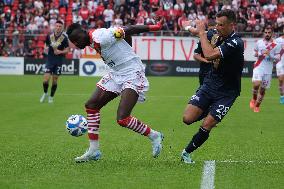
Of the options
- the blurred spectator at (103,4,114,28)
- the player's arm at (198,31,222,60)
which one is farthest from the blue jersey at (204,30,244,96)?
the blurred spectator at (103,4,114,28)

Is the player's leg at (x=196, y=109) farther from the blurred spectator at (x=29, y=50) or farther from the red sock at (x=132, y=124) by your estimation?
the blurred spectator at (x=29, y=50)

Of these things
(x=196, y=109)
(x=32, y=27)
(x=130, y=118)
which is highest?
(x=196, y=109)

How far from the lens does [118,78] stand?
1090cm

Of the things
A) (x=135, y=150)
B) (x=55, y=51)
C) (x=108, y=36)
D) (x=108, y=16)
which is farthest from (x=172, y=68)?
(x=108, y=36)

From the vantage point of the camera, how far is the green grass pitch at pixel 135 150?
9102 millimetres

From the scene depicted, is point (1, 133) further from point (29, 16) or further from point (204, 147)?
point (29, 16)

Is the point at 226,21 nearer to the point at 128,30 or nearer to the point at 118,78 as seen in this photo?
the point at 128,30

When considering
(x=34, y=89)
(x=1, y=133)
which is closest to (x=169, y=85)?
(x=34, y=89)

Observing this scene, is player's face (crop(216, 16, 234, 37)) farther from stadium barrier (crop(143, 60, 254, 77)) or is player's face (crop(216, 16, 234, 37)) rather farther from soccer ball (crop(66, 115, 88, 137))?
stadium barrier (crop(143, 60, 254, 77))

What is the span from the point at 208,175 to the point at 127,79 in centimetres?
212

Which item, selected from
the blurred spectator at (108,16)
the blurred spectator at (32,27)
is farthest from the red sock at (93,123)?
the blurred spectator at (108,16)

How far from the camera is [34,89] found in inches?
1136

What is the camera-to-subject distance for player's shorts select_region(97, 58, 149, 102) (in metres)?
10.8

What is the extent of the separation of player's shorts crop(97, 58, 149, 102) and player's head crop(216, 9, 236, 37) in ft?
4.66
